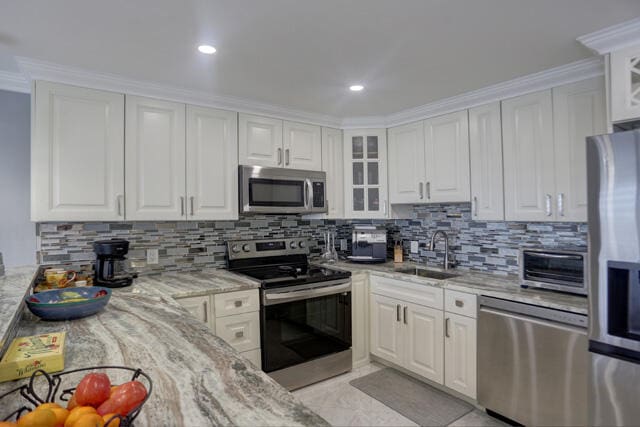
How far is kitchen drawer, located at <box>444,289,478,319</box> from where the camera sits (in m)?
2.39

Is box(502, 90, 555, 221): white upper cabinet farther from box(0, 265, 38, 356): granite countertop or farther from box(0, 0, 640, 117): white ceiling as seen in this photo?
box(0, 265, 38, 356): granite countertop

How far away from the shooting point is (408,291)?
9.18ft

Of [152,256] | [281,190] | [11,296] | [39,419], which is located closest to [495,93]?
[281,190]

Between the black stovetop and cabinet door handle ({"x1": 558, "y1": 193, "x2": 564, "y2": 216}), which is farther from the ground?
cabinet door handle ({"x1": 558, "y1": 193, "x2": 564, "y2": 216})

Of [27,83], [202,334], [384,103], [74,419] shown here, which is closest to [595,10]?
[384,103]

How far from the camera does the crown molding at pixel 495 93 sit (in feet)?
7.14

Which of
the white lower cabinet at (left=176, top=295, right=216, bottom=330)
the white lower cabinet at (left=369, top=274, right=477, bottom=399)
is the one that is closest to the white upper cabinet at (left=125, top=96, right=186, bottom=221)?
the white lower cabinet at (left=176, top=295, right=216, bottom=330)

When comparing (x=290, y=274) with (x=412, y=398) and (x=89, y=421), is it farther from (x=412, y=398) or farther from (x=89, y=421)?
(x=89, y=421)

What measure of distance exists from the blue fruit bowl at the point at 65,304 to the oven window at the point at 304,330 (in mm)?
1084

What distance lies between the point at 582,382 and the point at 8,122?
381 centimetres

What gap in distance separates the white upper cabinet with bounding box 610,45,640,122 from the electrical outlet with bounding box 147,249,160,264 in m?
2.99

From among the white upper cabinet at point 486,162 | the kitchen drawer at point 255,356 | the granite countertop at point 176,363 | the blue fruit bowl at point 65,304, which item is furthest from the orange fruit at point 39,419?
the white upper cabinet at point 486,162

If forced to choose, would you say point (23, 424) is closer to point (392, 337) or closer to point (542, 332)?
point (542, 332)

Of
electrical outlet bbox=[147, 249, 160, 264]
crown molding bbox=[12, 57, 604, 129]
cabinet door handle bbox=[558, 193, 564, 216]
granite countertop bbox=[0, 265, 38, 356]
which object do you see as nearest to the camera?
granite countertop bbox=[0, 265, 38, 356]
